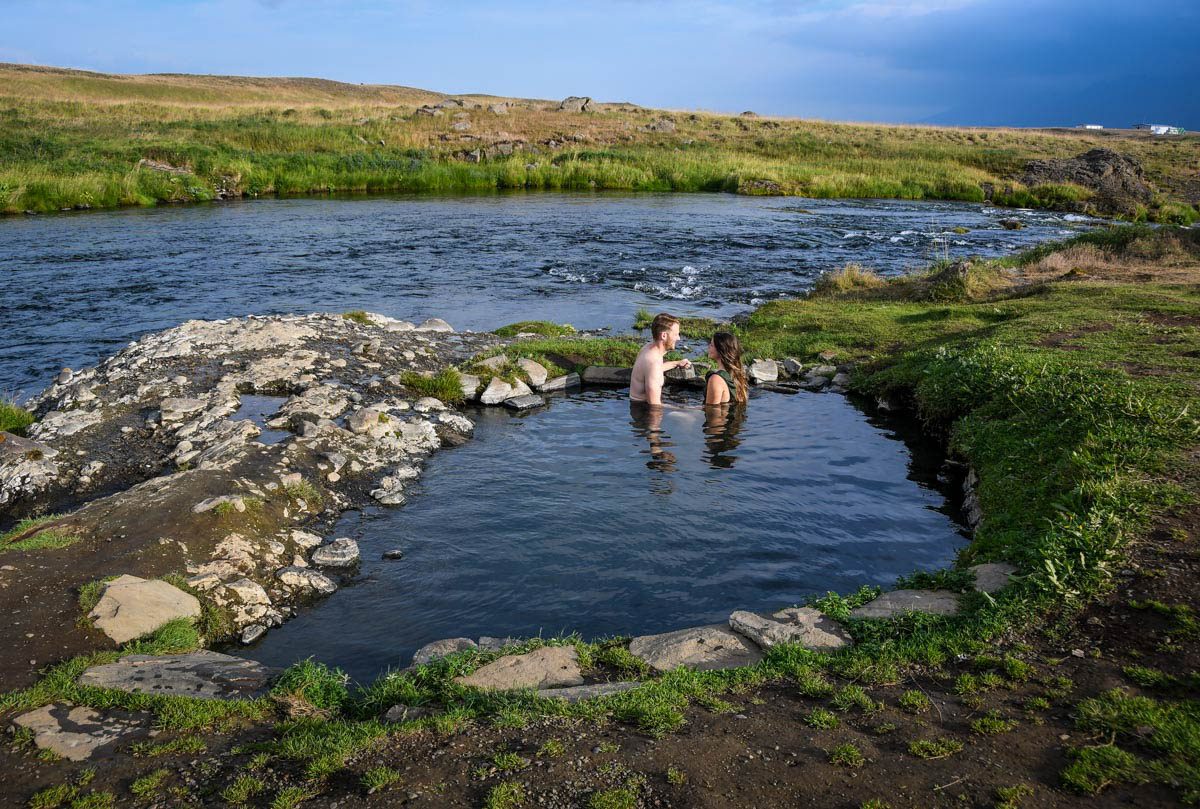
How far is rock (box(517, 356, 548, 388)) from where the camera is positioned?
1398 centimetres

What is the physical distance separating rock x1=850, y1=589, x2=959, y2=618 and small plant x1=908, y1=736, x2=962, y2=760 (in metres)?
1.69

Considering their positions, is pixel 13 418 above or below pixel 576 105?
below

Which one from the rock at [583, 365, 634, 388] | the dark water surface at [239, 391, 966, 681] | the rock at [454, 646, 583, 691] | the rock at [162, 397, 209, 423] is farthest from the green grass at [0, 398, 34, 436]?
the rock at [454, 646, 583, 691]

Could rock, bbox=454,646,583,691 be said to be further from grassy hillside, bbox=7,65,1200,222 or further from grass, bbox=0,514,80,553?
grassy hillside, bbox=7,65,1200,222

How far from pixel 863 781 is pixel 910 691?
102 centimetres

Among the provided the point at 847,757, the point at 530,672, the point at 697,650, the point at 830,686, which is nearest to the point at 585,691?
the point at 530,672

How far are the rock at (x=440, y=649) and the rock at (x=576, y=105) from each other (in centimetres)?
7807

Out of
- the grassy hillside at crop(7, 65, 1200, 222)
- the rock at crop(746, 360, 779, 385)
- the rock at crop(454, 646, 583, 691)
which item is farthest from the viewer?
the grassy hillside at crop(7, 65, 1200, 222)

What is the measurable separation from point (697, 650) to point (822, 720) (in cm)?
132

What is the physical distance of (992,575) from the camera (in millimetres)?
6656

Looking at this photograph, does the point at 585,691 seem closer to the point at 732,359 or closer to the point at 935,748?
the point at 935,748

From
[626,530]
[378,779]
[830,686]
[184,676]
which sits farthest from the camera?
[626,530]

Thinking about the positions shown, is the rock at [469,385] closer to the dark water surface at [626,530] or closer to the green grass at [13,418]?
the dark water surface at [626,530]

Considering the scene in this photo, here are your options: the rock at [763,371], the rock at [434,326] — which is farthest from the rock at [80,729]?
the rock at [434,326]
